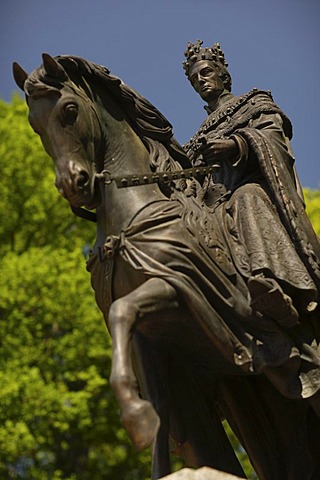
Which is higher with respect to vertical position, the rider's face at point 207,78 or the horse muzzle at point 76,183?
the rider's face at point 207,78

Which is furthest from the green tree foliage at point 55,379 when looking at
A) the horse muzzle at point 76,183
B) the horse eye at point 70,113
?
the horse eye at point 70,113

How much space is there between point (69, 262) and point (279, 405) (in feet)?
40.4

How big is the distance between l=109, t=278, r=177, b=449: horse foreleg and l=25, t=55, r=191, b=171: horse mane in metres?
1.04

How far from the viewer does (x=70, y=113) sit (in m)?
6.60

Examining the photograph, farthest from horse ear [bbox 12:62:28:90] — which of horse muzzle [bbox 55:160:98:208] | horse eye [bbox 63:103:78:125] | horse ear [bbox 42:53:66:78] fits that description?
horse muzzle [bbox 55:160:98:208]

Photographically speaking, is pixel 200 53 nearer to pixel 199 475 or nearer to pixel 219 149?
pixel 219 149

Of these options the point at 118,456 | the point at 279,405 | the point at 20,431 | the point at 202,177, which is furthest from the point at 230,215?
the point at 118,456

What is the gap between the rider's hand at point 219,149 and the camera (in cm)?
716

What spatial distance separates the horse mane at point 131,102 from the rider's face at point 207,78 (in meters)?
0.98

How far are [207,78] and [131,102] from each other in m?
1.19

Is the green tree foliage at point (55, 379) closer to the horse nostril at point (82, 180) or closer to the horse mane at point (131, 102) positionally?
the horse mane at point (131, 102)

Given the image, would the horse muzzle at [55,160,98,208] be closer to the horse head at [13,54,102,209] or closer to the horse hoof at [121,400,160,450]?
the horse head at [13,54,102,209]

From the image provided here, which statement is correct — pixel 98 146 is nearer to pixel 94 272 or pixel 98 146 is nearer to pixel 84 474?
pixel 94 272

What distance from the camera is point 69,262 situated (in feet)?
62.9
